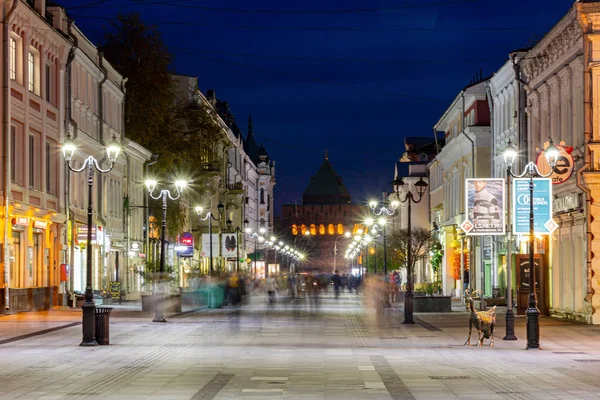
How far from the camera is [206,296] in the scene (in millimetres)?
57812

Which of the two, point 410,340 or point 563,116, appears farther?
point 563,116

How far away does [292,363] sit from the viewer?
2238 cm

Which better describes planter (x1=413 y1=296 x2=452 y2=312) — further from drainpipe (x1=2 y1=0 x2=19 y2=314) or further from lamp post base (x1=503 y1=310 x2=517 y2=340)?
lamp post base (x1=503 y1=310 x2=517 y2=340)

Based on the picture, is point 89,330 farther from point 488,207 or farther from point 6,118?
point 488,207

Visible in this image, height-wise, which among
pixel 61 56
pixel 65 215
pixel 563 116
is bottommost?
pixel 65 215

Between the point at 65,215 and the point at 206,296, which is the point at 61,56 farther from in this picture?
the point at 206,296

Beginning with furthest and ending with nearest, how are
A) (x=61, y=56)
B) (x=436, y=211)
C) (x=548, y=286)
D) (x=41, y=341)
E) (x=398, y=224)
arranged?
(x=398, y=224)
(x=436, y=211)
(x=61, y=56)
(x=548, y=286)
(x=41, y=341)

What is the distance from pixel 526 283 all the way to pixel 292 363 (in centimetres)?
2350

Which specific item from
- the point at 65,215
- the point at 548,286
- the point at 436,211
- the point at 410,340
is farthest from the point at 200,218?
the point at 410,340

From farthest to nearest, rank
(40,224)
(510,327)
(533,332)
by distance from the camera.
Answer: (40,224) < (510,327) < (533,332)

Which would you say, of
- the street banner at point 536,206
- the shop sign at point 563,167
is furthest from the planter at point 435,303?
the shop sign at point 563,167

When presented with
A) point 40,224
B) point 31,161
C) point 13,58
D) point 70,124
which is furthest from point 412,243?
A: point 13,58

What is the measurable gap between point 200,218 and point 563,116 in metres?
58.6

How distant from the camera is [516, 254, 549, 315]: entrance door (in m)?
43.8
